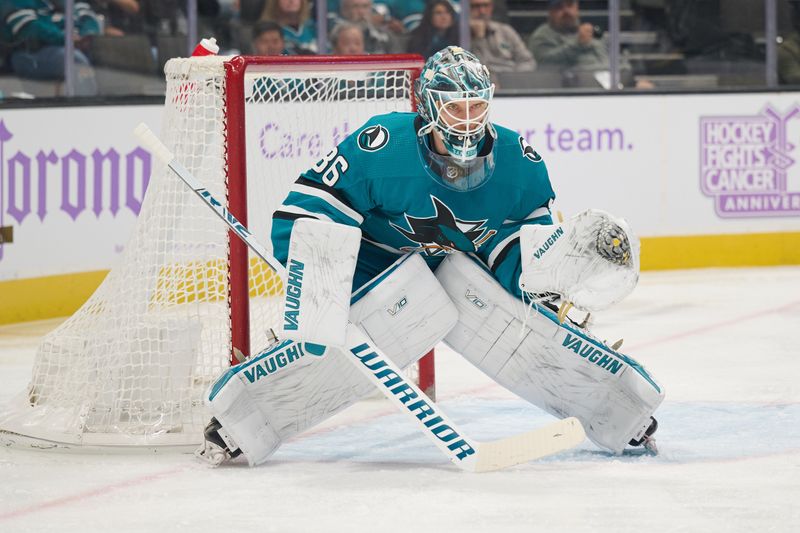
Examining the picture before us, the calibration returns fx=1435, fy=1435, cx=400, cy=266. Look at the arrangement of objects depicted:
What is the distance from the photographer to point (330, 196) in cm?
294

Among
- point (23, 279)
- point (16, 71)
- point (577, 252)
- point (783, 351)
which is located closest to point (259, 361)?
point (577, 252)

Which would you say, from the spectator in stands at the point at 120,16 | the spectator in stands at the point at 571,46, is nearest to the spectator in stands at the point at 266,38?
the spectator in stands at the point at 120,16

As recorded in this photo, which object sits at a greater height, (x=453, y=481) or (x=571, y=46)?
(x=571, y=46)

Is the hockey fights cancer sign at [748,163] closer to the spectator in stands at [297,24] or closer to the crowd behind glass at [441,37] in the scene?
the crowd behind glass at [441,37]

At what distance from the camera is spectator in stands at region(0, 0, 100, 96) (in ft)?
17.4

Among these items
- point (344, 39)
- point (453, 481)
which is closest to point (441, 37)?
point (344, 39)

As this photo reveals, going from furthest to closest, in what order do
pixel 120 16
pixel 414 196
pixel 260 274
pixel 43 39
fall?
1. pixel 120 16
2. pixel 43 39
3. pixel 260 274
4. pixel 414 196

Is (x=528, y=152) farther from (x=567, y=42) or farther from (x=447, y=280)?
(x=567, y=42)

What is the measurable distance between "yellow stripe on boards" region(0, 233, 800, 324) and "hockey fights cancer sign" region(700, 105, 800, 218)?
0.44ft

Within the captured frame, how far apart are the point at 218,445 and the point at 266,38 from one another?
3.28 metres

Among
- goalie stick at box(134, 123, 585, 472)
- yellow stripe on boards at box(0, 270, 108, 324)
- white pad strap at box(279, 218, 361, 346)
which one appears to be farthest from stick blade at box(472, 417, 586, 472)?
→ yellow stripe on boards at box(0, 270, 108, 324)

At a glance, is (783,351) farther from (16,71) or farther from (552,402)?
(16,71)

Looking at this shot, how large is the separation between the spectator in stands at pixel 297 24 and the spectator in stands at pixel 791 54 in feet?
7.14

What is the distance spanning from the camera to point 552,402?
309 centimetres
